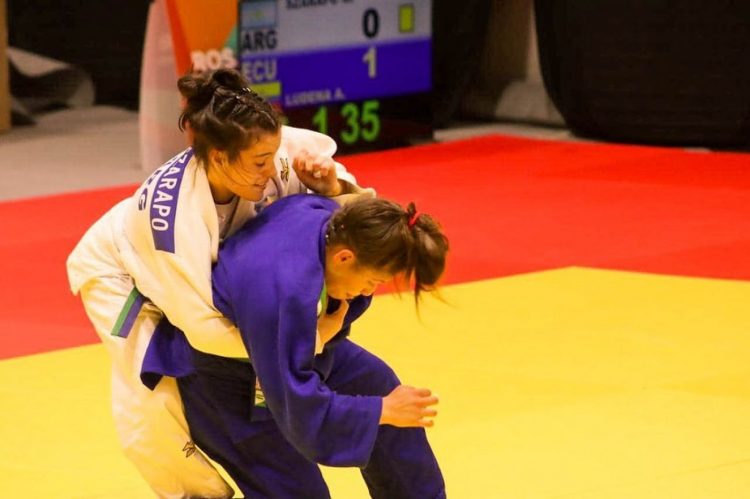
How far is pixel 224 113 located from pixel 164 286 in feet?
1.51

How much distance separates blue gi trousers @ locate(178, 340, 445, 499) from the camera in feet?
12.2

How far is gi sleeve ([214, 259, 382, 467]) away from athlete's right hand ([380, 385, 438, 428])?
0.08 feet

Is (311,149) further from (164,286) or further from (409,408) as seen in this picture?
(409,408)

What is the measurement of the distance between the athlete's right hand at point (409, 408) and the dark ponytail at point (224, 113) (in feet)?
2.29

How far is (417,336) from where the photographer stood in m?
6.36

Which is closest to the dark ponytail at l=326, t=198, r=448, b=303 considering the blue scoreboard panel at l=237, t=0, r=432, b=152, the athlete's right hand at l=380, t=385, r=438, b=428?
the athlete's right hand at l=380, t=385, r=438, b=428

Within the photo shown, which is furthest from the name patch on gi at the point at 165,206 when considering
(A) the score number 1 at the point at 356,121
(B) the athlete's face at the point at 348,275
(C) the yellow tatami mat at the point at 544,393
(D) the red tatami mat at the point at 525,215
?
(A) the score number 1 at the point at 356,121

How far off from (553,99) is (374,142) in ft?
5.11

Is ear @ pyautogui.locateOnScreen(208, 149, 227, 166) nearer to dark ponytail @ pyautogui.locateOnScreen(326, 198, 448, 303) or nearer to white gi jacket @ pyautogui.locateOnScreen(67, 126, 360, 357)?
white gi jacket @ pyautogui.locateOnScreen(67, 126, 360, 357)

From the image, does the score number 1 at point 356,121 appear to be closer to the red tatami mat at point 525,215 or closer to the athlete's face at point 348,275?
the red tatami mat at point 525,215

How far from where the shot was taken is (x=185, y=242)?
3.57m

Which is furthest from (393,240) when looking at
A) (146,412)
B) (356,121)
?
(356,121)

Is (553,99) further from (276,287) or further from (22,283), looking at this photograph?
(276,287)

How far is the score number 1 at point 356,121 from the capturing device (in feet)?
34.6
